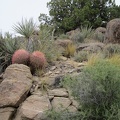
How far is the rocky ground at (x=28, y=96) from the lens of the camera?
5844mm

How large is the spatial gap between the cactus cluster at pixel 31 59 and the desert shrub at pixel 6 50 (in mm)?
770

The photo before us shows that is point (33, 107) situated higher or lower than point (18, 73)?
lower

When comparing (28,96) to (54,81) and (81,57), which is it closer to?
(54,81)

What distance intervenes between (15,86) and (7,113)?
2.14ft

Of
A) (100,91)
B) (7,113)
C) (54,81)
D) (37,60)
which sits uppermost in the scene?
(37,60)

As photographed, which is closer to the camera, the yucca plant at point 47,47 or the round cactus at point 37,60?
the round cactus at point 37,60

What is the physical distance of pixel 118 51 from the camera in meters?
9.84

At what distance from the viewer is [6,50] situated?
8.72 m

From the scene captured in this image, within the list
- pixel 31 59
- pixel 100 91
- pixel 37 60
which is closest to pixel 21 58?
pixel 31 59

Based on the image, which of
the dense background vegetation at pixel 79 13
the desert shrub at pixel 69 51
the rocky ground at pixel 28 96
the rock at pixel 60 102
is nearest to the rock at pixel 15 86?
the rocky ground at pixel 28 96

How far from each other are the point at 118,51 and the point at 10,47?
3.77m

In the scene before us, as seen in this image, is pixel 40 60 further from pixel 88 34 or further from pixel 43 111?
pixel 88 34

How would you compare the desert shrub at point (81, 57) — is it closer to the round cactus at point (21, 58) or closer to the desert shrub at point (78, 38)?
the round cactus at point (21, 58)

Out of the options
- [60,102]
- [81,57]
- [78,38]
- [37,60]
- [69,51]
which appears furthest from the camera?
[78,38]
